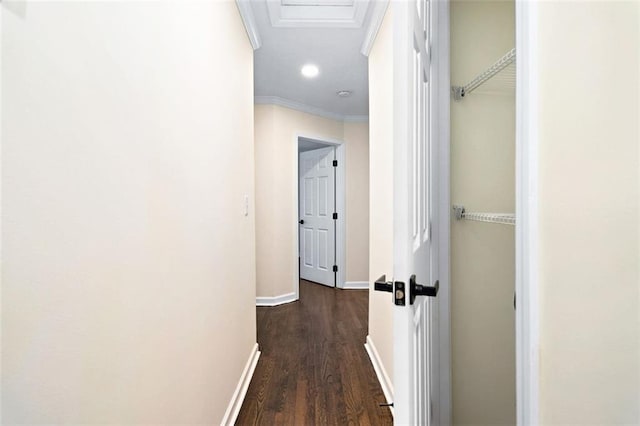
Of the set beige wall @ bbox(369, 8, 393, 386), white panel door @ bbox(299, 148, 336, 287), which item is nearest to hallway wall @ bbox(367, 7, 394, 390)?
beige wall @ bbox(369, 8, 393, 386)

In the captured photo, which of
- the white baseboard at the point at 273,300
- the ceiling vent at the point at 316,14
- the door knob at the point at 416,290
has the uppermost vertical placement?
the ceiling vent at the point at 316,14

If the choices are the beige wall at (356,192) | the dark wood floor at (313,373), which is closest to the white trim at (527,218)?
the dark wood floor at (313,373)

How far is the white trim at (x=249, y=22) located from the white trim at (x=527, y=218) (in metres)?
1.58

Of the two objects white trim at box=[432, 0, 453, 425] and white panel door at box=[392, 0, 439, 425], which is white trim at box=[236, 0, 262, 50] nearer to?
white trim at box=[432, 0, 453, 425]

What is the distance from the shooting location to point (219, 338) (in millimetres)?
1493

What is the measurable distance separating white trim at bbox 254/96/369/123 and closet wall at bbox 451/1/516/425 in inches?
103

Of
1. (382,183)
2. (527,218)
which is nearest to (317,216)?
(382,183)

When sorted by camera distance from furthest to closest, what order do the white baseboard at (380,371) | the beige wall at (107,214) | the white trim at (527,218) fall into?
the white baseboard at (380,371), the white trim at (527,218), the beige wall at (107,214)

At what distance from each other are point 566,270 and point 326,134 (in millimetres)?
3759

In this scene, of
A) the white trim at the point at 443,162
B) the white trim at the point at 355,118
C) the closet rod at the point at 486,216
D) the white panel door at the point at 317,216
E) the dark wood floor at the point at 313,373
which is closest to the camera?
the closet rod at the point at 486,216

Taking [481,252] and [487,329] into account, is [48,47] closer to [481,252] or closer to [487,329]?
[481,252]

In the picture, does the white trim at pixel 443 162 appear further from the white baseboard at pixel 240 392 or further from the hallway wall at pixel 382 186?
the white baseboard at pixel 240 392

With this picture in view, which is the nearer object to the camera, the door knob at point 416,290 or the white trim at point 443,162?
the door knob at point 416,290

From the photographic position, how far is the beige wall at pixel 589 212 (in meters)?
0.85
